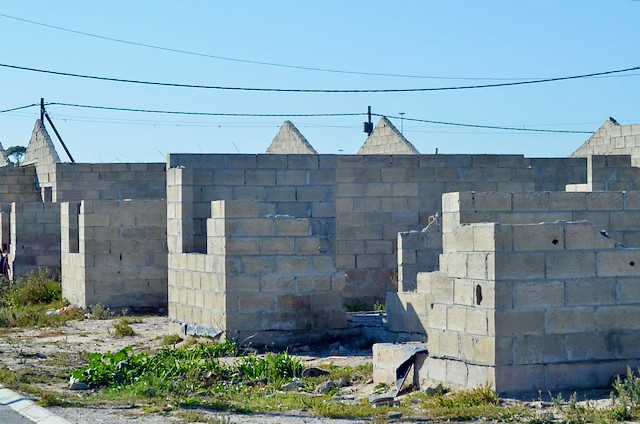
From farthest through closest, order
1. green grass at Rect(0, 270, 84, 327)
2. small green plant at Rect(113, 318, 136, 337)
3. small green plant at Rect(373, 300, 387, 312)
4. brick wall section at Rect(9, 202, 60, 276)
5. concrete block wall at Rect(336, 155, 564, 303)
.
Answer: brick wall section at Rect(9, 202, 60, 276) < concrete block wall at Rect(336, 155, 564, 303) < green grass at Rect(0, 270, 84, 327) < small green plant at Rect(373, 300, 387, 312) < small green plant at Rect(113, 318, 136, 337)

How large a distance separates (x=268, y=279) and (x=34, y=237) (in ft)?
32.7

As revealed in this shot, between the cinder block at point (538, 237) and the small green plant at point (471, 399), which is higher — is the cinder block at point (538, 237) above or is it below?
above

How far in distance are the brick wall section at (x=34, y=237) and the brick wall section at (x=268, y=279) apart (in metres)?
9.05

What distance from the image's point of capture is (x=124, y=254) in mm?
19188

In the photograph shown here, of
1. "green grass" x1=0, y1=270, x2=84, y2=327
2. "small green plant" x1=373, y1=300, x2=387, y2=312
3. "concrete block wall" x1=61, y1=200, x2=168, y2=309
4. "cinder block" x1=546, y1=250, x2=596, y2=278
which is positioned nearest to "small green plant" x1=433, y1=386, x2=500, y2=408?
"cinder block" x1=546, y1=250, x2=596, y2=278

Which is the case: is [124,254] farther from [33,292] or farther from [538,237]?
[538,237]

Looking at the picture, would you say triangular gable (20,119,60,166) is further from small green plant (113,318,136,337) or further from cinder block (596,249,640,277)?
cinder block (596,249,640,277)

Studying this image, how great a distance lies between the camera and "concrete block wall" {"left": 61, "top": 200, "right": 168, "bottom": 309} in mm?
19125

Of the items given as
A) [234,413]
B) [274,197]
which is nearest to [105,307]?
[274,197]

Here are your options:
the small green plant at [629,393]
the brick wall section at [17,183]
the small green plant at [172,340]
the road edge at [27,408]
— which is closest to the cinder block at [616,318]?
the small green plant at [629,393]

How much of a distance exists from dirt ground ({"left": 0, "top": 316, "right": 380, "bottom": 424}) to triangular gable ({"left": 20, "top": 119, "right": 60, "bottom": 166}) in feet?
34.0

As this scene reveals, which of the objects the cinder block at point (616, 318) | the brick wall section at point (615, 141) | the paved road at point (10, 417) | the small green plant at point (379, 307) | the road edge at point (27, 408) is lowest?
the paved road at point (10, 417)

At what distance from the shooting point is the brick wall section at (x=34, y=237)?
74.0ft

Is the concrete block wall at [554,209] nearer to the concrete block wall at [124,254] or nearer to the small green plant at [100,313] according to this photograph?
the concrete block wall at [124,254]
